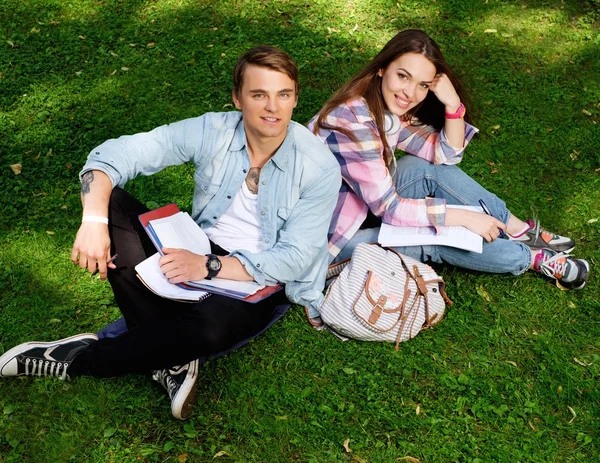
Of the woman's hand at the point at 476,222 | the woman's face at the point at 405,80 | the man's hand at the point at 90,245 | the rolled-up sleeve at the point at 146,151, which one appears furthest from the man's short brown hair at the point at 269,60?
the woman's hand at the point at 476,222

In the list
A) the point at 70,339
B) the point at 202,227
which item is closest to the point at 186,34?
the point at 202,227

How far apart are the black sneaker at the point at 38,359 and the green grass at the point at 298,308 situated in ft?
0.25

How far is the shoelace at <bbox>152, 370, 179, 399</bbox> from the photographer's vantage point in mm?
3709

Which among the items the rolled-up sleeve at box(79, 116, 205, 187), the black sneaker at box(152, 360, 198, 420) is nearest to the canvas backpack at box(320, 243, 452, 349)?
the black sneaker at box(152, 360, 198, 420)

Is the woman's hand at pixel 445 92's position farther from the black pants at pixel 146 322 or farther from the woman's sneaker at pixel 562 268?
the black pants at pixel 146 322

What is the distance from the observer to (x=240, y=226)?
3.97 meters

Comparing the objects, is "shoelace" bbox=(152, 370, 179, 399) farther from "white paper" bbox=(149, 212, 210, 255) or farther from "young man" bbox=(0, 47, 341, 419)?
"white paper" bbox=(149, 212, 210, 255)

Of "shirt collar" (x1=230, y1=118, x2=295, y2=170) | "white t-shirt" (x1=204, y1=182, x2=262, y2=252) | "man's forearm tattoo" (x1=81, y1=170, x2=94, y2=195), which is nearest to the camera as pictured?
"man's forearm tattoo" (x1=81, y1=170, x2=94, y2=195)

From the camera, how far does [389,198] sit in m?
4.25

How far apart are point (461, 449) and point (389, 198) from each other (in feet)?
4.92

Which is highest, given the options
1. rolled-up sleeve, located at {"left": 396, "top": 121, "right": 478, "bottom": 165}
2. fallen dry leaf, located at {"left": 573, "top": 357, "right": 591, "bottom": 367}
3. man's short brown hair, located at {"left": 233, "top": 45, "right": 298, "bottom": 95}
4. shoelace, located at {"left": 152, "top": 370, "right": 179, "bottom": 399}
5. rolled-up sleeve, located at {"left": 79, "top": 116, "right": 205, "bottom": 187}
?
man's short brown hair, located at {"left": 233, "top": 45, "right": 298, "bottom": 95}

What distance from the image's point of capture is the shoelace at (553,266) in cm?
454

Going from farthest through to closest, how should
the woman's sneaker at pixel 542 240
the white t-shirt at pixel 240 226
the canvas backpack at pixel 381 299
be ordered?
the woman's sneaker at pixel 542 240 → the canvas backpack at pixel 381 299 → the white t-shirt at pixel 240 226

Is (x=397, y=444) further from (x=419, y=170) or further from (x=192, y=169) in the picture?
(x=192, y=169)
